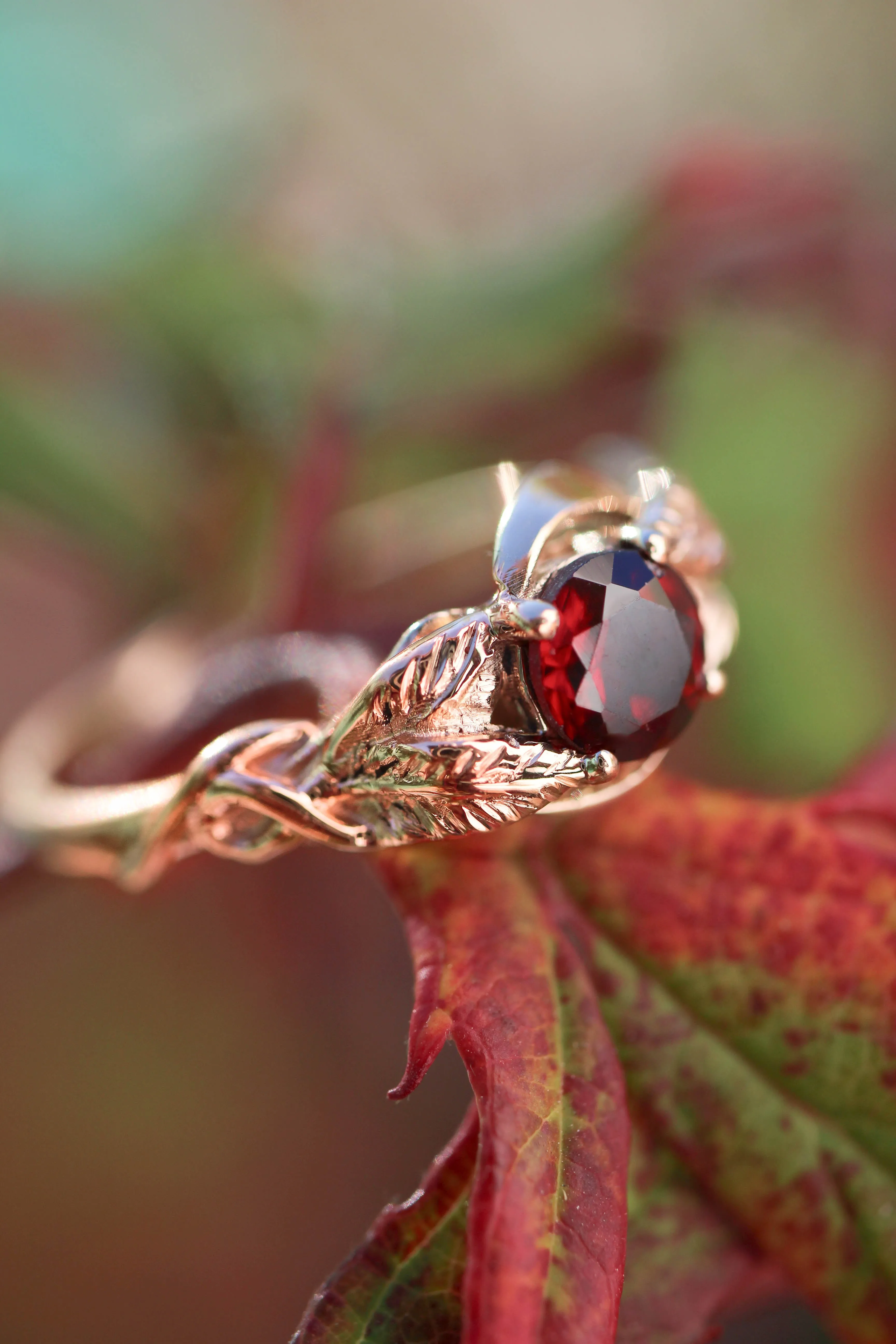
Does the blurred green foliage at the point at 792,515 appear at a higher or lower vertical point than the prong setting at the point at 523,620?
higher

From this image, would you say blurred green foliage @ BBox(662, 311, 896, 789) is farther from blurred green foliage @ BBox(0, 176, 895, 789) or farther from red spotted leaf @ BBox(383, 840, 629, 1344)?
red spotted leaf @ BBox(383, 840, 629, 1344)

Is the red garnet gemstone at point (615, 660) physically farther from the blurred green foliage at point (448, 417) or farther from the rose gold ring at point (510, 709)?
the blurred green foliage at point (448, 417)

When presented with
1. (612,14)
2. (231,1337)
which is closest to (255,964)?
(231,1337)

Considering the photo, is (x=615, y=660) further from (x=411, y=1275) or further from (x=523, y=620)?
(x=411, y=1275)

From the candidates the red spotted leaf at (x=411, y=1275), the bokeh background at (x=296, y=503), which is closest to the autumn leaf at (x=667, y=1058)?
the red spotted leaf at (x=411, y=1275)

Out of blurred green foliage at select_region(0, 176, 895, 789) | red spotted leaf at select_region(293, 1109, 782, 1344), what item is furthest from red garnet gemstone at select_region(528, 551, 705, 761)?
blurred green foliage at select_region(0, 176, 895, 789)


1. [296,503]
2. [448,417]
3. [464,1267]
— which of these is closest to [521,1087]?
[464,1267]

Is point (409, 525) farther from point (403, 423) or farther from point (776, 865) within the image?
point (776, 865)
